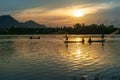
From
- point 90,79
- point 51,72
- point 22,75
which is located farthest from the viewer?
point 51,72

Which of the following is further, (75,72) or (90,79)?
(75,72)

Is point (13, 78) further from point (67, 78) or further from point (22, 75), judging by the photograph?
point (67, 78)

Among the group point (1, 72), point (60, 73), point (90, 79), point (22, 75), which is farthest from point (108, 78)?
point (1, 72)

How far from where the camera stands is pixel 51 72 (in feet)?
113

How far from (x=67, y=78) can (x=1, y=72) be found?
7996 millimetres

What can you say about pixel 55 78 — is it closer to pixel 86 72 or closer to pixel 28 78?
pixel 28 78

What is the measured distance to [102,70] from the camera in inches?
1428

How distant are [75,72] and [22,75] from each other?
6.27 metres

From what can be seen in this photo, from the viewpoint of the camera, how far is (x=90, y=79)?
2942cm

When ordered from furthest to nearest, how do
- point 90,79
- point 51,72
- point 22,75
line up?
point 51,72, point 22,75, point 90,79

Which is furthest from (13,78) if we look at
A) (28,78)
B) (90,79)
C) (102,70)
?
(102,70)

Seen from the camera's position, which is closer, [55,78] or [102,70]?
[55,78]

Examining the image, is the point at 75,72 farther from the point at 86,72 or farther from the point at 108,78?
the point at 108,78

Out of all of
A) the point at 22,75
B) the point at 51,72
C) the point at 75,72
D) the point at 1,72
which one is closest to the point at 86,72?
the point at 75,72
